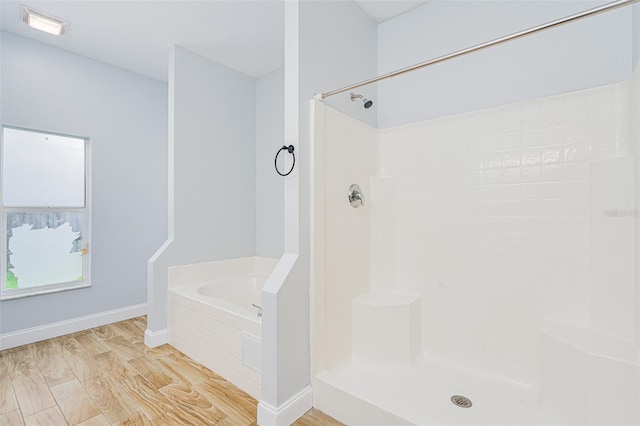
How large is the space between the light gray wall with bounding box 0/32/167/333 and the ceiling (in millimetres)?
223

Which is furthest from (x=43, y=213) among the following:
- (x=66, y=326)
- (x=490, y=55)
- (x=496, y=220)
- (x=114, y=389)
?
(x=490, y=55)

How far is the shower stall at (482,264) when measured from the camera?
144 cm

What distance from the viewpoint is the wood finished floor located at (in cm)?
167

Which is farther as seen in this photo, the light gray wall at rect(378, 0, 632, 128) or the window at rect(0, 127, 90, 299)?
the window at rect(0, 127, 90, 299)

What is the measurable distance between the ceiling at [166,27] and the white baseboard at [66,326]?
2.53 m

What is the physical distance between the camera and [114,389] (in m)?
1.93

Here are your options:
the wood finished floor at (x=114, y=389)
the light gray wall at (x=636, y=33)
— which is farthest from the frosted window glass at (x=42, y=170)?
the light gray wall at (x=636, y=33)

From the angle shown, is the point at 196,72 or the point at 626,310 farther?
the point at 196,72

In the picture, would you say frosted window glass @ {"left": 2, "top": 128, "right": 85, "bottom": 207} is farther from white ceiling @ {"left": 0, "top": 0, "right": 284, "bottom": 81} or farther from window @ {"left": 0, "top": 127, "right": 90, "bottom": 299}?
white ceiling @ {"left": 0, "top": 0, "right": 284, "bottom": 81}

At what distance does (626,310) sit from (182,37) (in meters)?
3.49

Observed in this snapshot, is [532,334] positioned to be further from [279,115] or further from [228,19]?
[228,19]

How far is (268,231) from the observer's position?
329cm

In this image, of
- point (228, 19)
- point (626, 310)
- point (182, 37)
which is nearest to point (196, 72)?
point (182, 37)

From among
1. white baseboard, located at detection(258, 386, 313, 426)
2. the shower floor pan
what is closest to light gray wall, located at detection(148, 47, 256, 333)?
white baseboard, located at detection(258, 386, 313, 426)
